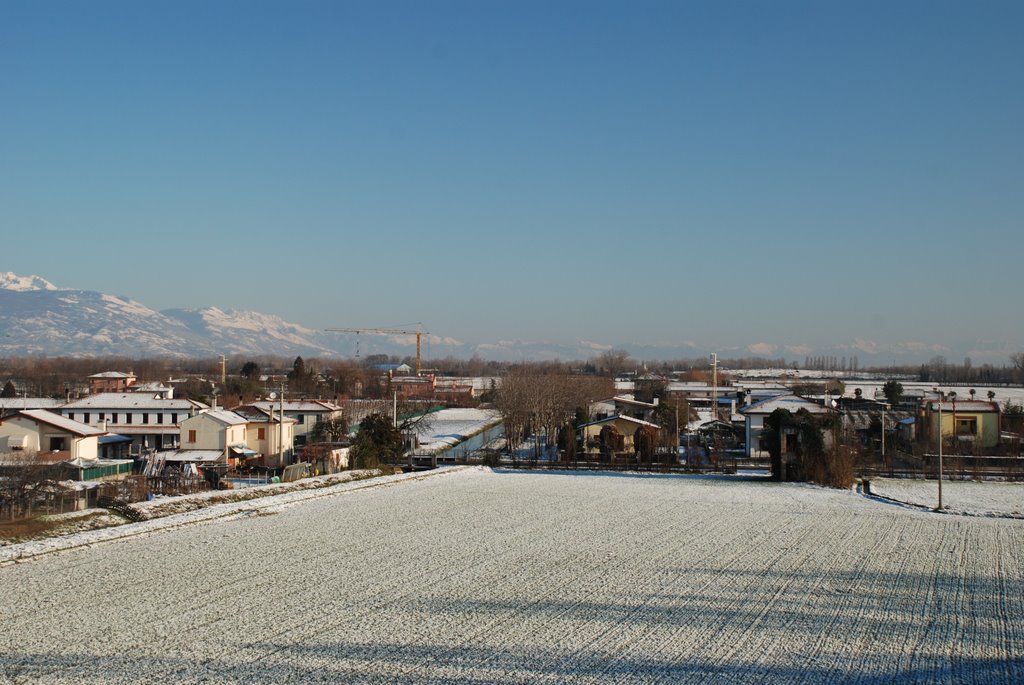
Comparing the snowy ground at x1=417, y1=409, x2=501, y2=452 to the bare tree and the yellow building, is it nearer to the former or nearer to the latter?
the bare tree

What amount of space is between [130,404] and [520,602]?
39765 millimetres

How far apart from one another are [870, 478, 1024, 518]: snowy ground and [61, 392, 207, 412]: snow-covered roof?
3134cm

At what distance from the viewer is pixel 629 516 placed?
2139cm

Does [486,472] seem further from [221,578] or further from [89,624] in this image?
[89,624]

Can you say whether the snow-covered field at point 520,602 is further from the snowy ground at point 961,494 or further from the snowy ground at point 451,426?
the snowy ground at point 451,426

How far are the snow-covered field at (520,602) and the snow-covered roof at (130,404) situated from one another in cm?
A: 2798

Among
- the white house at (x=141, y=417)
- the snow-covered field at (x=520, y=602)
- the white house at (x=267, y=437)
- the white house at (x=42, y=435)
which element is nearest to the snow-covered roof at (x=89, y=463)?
the white house at (x=42, y=435)

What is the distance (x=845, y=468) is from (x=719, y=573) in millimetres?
18312

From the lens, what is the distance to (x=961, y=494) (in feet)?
95.8

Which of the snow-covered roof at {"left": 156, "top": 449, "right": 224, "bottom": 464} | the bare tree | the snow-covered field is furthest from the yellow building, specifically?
the bare tree

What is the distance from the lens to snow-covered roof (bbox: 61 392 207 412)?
46312 mm

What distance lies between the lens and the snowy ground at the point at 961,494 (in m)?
25.0

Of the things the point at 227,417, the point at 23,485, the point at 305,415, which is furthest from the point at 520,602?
the point at 305,415

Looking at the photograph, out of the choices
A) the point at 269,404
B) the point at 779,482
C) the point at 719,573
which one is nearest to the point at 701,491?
the point at 779,482
